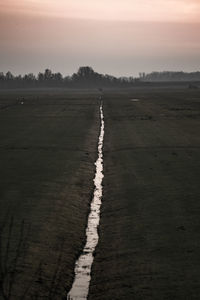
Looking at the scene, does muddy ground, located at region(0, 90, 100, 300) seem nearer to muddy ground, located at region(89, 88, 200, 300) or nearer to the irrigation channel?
the irrigation channel

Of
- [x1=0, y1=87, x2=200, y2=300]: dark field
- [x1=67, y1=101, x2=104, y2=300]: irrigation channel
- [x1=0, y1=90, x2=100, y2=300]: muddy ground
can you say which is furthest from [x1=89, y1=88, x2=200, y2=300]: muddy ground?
[x1=0, y1=90, x2=100, y2=300]: muddy ground

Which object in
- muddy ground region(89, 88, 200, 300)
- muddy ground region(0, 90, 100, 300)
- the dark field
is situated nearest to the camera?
muddy ground region(89, 88, 200, 300)

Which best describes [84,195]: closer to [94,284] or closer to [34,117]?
[94,284]

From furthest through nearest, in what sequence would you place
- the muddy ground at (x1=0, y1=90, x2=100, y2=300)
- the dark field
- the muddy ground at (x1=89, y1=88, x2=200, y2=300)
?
the muddy ground at (x1=0, y1=90, x2=100, y2=300)
the dark field
the muddy ground at (x1=89, y1=88, x2=200, y2=300)

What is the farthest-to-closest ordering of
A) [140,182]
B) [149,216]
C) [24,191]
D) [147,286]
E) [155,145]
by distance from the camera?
[155,145], [140,182], [24,191], [149,216], [147,286]

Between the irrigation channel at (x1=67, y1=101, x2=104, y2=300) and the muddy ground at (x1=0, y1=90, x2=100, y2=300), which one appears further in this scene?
the muddy ground at (x1=0, y1=90, x2=100, y2=300)

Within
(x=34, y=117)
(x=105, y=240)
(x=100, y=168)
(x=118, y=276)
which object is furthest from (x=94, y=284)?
(x=34, y=117)
